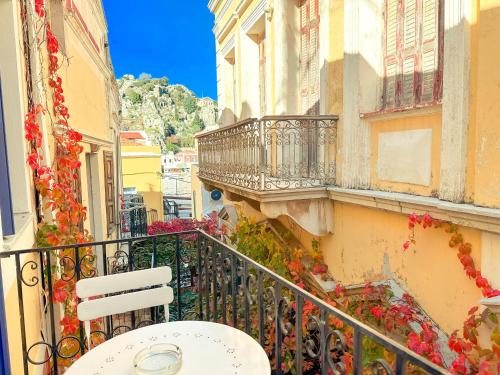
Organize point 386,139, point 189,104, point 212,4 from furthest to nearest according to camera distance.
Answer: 1. point 189,104
2. point 212,4
3. point 386,139

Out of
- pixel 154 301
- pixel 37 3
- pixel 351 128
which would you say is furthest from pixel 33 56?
pixel 351 128

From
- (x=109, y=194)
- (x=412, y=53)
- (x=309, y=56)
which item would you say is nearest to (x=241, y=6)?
(x=309, y=56)

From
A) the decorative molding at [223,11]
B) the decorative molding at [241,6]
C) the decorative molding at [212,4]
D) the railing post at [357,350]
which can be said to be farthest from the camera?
the decorative molding at [212,4]

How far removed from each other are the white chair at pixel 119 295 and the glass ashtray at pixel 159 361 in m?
0.88

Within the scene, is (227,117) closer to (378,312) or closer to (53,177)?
(53,177)

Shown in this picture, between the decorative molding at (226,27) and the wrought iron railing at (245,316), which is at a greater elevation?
the decorative molding at (226,27)

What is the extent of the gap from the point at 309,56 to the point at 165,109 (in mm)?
67667

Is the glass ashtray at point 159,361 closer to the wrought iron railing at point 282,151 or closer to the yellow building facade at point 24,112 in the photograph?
the yellow building facade at point 24,112

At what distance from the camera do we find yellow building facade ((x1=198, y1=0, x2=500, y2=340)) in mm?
3471

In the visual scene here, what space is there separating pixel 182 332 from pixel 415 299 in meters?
3.17

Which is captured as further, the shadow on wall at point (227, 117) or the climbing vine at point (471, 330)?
the shadow on wall at point (227, 117)

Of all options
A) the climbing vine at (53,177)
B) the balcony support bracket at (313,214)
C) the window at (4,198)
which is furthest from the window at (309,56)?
the window at (4,198)

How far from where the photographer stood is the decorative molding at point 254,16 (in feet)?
25.5

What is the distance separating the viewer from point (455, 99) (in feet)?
11.9
